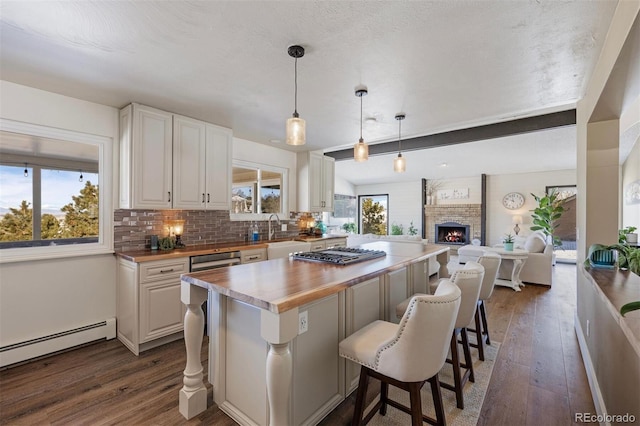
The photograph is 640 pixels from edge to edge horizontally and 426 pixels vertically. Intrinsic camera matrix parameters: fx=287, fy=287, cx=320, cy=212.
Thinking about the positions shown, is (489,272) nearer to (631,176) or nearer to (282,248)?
(282,248)

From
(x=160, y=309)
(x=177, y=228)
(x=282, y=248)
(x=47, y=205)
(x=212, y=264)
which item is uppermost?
(x=47, y=205)

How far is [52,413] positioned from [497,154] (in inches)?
330

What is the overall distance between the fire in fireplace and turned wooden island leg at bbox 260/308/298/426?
8.65 m

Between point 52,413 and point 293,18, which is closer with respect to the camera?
point 293,18

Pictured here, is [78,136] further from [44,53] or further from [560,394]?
[560,394]

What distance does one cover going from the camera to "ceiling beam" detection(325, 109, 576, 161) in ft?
13.7

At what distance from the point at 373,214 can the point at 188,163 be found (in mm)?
8108

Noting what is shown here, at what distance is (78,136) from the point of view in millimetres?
2912

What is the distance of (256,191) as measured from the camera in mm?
4770

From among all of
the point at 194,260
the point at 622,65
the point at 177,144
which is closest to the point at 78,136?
the point at 177,144

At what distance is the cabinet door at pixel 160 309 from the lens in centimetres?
272

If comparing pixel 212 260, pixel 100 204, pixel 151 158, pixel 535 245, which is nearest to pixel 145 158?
pixel 151 158

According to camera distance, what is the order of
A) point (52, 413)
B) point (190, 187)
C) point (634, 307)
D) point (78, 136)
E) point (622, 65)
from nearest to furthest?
1. point (634, 307)
2. point (622, 65)
3. point (52, 413)
4. point (78, 136)
5. point (190, 187)

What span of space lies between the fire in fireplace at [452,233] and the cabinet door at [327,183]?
204 inches
